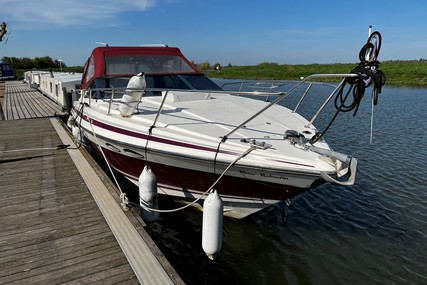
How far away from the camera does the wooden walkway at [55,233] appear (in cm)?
306

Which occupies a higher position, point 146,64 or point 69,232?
point 146,64

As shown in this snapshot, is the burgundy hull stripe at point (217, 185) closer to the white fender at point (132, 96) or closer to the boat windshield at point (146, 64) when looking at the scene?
the white fender at point (132, 96)

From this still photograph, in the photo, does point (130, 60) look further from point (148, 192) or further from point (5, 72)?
point (5, 72)

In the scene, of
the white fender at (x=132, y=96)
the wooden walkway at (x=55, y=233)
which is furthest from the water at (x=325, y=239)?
the white fender at (x=132, y=96)

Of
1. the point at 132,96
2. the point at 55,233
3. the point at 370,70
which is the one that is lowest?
the point at 55,233

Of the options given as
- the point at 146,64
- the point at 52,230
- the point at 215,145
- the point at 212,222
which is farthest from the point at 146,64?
the point at 212,222

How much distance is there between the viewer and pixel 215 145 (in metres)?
4.07

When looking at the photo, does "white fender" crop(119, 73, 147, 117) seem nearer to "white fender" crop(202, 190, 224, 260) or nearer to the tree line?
"white fender" crop(202, 190, 224, 260)

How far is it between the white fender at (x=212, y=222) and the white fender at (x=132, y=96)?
2.37 m

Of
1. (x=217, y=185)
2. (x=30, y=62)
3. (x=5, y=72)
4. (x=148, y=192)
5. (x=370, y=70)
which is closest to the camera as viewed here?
(x=370, y=70)

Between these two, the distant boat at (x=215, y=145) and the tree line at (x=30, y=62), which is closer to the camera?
the distant boat at (x=215, y=145)

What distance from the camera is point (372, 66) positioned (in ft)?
10.9

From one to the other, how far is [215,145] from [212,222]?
101 centimetres

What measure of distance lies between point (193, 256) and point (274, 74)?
4826cm
